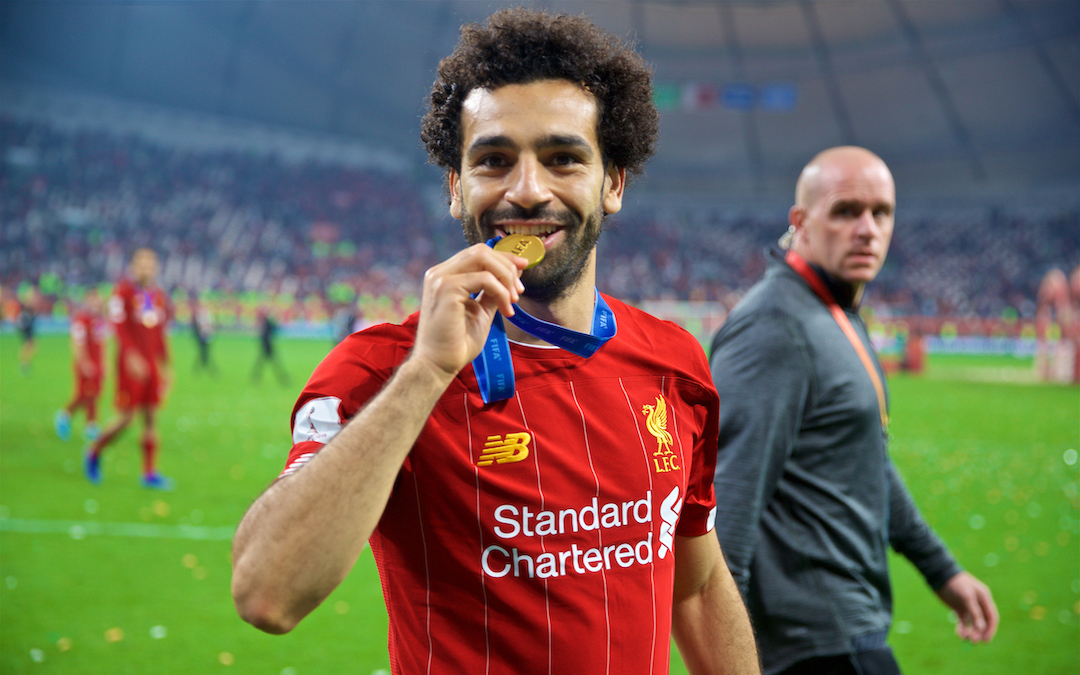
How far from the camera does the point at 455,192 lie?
180cm

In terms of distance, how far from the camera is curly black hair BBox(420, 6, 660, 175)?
64.9 inches

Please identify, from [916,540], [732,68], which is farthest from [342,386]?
[732,68]

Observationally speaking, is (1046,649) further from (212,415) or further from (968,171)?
(968,171)

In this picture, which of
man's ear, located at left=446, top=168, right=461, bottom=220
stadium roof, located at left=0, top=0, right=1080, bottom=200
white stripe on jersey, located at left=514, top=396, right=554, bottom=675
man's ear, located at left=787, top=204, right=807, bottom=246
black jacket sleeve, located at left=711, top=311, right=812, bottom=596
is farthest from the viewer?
stadium roof, located at left=0, top=0, right=1080, bottom=200

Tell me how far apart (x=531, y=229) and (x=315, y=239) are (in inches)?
1690

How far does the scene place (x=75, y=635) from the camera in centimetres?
478

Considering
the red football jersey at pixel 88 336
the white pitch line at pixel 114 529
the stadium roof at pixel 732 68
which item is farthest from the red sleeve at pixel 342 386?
the stadium roof at pixel 732 68

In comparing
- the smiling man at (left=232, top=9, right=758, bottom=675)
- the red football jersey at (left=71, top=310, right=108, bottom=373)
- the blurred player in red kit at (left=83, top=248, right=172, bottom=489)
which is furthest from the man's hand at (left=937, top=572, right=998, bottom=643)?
the red football jersey at (left=71, top=310, right=108, bottom=373)

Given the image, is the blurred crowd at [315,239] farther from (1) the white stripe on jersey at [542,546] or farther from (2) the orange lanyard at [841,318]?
(1) the white stripe on jersey at [542,546]

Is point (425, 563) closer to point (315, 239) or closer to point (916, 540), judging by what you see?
point (916, 540)

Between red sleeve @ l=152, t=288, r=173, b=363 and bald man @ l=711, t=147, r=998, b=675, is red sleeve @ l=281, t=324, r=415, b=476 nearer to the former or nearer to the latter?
bald man @ l=711, t=147, r=998, b=675

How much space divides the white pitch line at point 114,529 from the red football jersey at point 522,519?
587cm

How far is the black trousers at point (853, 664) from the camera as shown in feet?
8.15

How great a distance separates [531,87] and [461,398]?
629 mm
